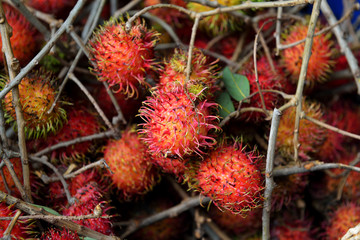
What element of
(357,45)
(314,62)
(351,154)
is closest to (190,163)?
(314,62)

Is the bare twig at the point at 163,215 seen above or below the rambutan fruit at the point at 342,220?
above

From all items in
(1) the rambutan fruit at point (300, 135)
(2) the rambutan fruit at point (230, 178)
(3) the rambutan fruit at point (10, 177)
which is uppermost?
(3) the rambutan fruit at point (10, 177)

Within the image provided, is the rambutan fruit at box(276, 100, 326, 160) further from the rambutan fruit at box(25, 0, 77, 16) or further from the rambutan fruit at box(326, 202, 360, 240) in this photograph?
the rambutan fruit at box(25, 0, 77, 16)

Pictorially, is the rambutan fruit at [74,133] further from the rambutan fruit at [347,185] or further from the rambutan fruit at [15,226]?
the rambutan fruit at [347,185]

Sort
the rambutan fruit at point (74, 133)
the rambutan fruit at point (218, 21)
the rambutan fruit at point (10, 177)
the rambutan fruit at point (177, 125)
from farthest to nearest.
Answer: the rambutan fruit at point (218, 21)
the rambutan fruit at point (74, 133)
the rambutan fruit at point (10, 177)
the rambutan fruit at point (177, 125)

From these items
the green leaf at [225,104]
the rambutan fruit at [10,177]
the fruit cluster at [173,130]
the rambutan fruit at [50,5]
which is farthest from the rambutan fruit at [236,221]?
the rambutan fruit at [50,5]

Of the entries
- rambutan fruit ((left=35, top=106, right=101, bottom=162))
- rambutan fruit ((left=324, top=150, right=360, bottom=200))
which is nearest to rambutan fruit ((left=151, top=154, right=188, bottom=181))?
rambutan fruit ((left=35, top=106, right=101, bottom=162))

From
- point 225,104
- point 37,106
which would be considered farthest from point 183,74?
point 37,106
